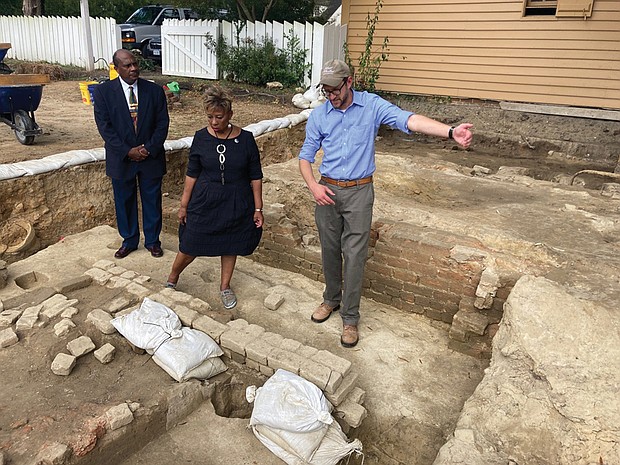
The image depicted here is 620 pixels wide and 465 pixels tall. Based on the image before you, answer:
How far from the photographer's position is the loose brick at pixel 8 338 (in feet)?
11.6

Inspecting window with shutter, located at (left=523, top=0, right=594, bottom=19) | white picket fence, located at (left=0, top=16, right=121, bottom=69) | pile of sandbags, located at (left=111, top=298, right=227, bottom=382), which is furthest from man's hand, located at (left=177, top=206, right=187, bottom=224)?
white picket fence, located at (left=0, top=16, right=121, bottom=69)

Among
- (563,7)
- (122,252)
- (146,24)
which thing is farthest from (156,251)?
(146,24)

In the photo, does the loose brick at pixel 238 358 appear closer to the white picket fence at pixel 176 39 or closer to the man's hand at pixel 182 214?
the man's hand at pixel 182 214

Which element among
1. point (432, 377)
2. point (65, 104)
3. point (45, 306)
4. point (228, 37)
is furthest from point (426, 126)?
point (228, 37)

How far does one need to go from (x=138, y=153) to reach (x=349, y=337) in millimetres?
2618

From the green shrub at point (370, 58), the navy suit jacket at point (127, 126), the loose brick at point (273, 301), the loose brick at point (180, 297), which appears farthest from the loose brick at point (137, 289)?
the green shrub at point (370, 58)

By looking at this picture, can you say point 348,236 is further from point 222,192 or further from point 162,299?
point 162,299

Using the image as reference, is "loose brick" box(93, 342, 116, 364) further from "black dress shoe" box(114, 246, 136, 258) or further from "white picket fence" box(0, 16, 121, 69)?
"white picket fence" box(0, 16, 121, 69)

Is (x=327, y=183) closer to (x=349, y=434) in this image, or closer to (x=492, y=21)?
(x=349, y=434)

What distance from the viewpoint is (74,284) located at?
14.2ft

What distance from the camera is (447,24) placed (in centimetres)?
1066

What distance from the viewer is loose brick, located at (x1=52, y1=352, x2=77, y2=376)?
3.29 meters

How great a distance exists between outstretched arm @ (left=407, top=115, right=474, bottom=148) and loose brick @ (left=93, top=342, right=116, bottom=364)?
263cm

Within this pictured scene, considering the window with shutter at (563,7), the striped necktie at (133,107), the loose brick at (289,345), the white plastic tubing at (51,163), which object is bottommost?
the loose brick at (289,345)
